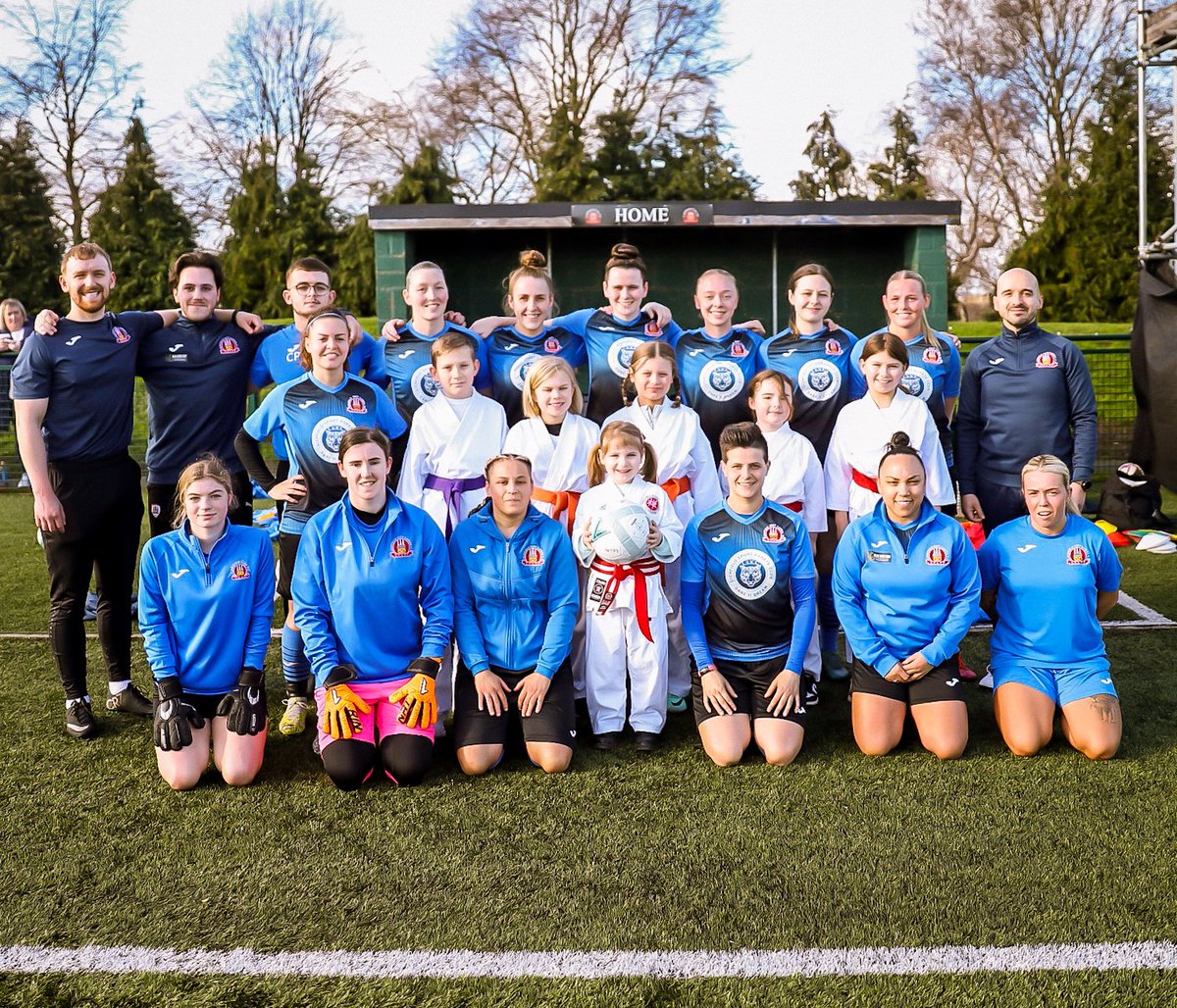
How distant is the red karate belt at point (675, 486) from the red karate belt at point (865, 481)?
2.33ft

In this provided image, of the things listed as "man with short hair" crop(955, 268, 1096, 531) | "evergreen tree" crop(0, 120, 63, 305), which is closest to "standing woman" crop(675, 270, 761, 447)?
"man with short hair" crop(955, 268, 1096, 531)

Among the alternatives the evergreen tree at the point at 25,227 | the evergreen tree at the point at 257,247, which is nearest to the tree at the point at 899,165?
the evergreen tree at the point at 257,247

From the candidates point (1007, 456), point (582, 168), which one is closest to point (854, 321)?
point (1007, 456)

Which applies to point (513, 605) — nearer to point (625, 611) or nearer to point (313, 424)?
point (625, 611)

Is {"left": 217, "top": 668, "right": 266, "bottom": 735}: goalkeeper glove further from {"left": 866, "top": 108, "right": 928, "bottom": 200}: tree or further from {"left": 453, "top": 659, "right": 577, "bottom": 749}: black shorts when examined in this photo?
{"left": 866, "top": 108, "right": 928, "bottom": 200}: tree

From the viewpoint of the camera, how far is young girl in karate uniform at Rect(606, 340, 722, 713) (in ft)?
13.5

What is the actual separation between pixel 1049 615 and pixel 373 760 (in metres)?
2.39

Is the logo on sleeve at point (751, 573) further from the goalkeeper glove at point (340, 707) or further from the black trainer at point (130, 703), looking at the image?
the black trainer at point (130, 703)

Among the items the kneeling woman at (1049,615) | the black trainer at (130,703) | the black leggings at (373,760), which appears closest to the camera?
the black leggings at (373,760)

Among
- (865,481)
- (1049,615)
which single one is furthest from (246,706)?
(1049,615)

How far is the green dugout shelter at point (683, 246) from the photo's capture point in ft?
A: 34.0

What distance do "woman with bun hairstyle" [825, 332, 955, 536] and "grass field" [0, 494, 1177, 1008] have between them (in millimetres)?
970

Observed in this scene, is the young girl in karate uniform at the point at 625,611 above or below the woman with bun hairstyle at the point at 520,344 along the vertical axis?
below

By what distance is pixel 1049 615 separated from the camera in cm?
375
